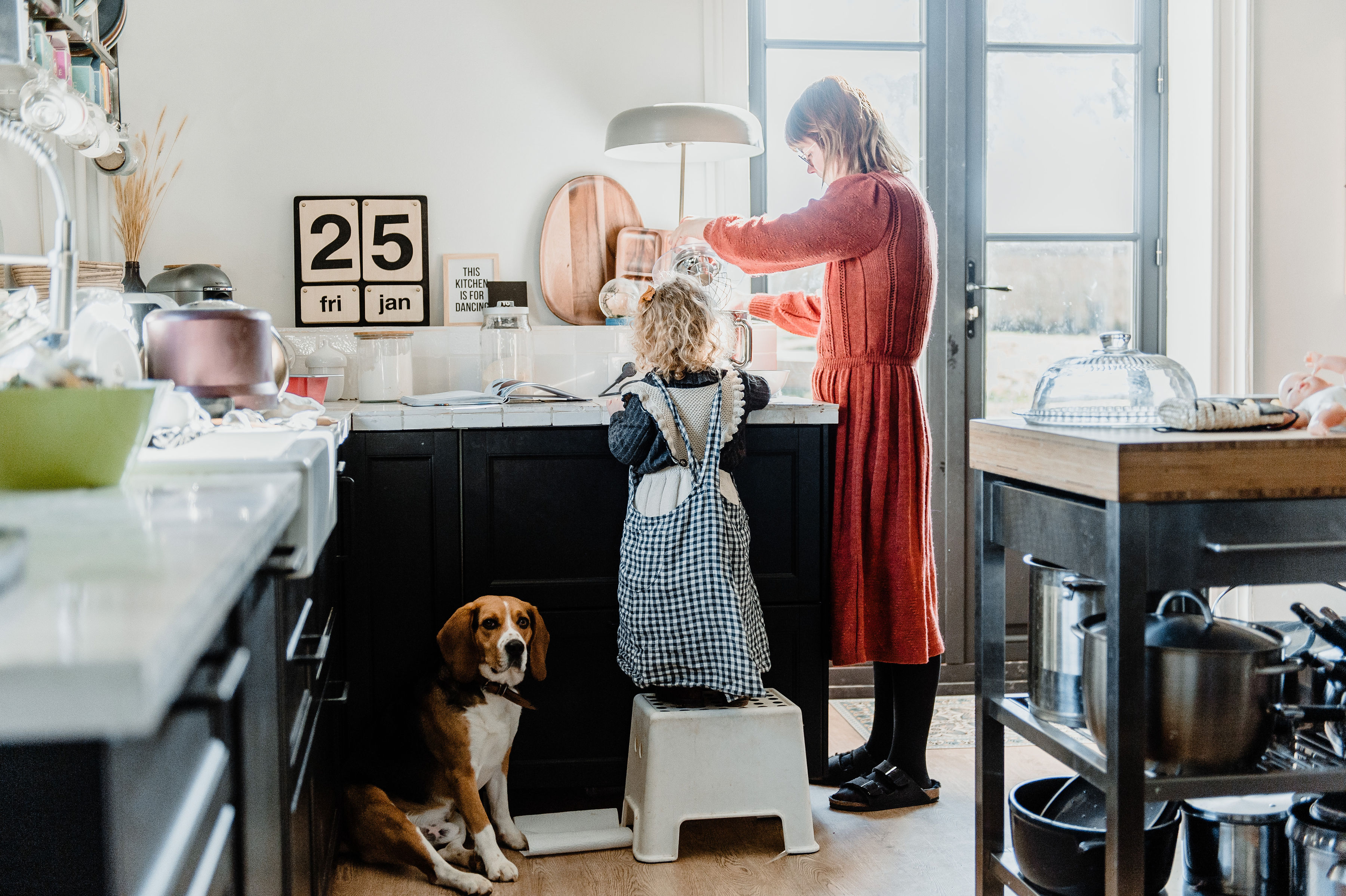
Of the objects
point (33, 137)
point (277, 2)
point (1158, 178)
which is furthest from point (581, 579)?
point (1158, 178)

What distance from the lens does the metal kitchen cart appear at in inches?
58.2

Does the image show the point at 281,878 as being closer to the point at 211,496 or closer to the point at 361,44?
the point at 211,496

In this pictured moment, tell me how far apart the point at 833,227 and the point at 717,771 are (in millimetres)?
1192

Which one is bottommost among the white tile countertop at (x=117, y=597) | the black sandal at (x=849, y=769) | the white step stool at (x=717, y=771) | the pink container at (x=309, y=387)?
the black sandal at (x=849, y=769)

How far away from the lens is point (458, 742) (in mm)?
2199

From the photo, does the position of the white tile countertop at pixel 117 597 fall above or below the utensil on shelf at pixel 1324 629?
above

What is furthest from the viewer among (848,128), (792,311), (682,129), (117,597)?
(792,311)

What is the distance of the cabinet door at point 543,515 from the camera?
2.47m

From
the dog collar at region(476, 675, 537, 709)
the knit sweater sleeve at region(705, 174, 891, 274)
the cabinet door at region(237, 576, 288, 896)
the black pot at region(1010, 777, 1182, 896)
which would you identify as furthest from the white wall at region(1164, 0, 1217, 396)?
the cabinet door at region(237, 576, 288, 896)

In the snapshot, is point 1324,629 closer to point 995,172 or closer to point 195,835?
point 195,835

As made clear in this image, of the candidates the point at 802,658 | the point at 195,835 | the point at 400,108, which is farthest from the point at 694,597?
the point at 400,108

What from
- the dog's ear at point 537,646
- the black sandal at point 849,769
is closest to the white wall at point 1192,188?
the black sandal at point 849,769

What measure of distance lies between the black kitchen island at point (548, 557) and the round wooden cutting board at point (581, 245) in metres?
0.70

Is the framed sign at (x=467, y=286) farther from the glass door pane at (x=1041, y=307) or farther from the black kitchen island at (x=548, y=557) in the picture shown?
the glass door pane at (x=1041, y=307)
